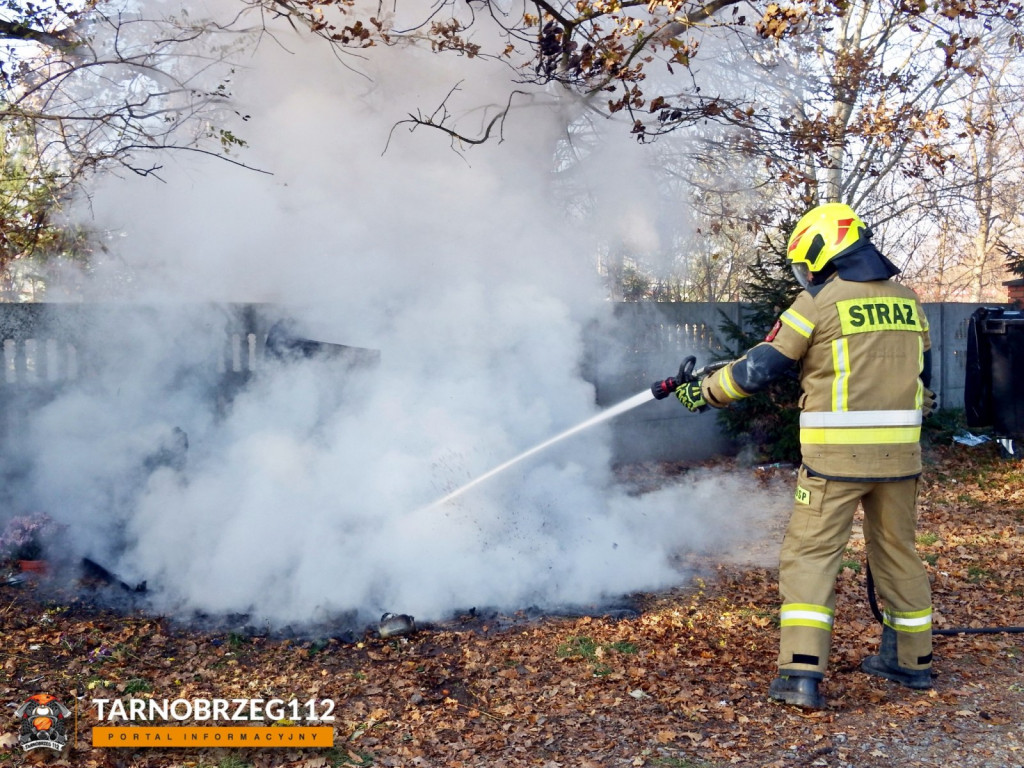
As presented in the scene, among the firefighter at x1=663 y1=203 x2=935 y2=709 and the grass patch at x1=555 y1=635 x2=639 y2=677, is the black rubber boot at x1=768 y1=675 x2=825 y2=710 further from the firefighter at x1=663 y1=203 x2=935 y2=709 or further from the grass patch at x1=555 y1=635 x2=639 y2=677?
the grass patch at x1=555 y1=635 x2=639 y2=677

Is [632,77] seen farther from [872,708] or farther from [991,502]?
[991,502]

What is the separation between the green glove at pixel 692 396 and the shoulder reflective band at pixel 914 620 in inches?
49.9

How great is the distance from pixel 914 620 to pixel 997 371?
3.20 m

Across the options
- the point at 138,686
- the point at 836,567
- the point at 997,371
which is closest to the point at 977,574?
the point at 997,371

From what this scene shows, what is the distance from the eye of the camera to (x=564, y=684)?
3.66 metres

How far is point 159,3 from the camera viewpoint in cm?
638

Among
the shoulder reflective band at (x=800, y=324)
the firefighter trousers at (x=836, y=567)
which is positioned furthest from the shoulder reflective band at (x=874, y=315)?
the firefighter trousers at (x=836, y=567)

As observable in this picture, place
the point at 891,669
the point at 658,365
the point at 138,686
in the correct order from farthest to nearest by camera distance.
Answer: the point at 658,365
the point at 891,669
the point at 138,686

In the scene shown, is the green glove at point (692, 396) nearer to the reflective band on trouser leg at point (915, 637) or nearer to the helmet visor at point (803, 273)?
the helmet visor at point (803, 273)

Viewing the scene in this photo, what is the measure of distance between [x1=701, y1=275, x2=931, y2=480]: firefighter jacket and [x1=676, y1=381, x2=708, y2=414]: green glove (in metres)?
0.28

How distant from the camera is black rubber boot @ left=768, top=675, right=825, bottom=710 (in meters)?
3.40

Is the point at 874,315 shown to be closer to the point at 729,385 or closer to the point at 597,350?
the point at 729,385

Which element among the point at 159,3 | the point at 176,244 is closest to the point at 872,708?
the point at 176,244

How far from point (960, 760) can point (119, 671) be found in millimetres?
3518
